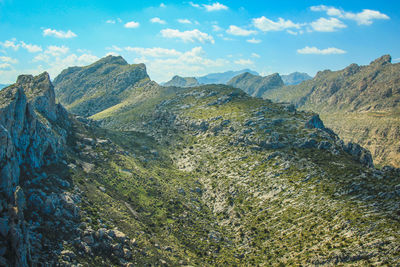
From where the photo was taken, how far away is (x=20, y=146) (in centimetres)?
7512

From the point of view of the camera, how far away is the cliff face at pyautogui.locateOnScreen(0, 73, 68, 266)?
157ft

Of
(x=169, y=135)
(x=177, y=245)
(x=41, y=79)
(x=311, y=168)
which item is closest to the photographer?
(x=177, y=245)

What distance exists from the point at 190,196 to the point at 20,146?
66.5 m

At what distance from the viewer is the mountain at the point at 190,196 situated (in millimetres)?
62781

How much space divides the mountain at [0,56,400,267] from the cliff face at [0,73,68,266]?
0.88 ft

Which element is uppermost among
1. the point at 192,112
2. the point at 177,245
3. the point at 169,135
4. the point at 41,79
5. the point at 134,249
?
the point at 41,79

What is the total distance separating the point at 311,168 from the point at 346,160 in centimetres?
1497

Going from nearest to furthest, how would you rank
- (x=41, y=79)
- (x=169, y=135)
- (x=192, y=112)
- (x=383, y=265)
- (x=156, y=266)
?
(x=383, y=265) → (x=156, y=266) → (x=41, y=79) → (x=169, y=135) → (x=192, y=112)

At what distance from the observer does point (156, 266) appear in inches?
2800

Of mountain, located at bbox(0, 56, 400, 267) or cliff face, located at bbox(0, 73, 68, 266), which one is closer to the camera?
cliff face, located at bbox(0, 73, 68, 266)

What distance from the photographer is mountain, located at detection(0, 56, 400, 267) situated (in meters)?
62.8

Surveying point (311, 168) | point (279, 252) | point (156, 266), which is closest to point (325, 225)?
point (279, 252)

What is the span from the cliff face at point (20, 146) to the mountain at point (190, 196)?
0.27 metres

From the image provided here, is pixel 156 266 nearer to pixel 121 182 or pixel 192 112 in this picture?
pixel 121 182
